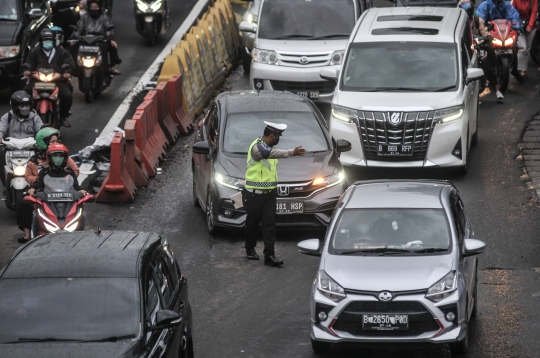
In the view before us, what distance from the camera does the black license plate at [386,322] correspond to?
10.8 m

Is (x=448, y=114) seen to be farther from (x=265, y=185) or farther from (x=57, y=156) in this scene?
(x=57, y=156)

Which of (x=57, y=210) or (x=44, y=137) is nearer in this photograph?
(x=57, y=210)

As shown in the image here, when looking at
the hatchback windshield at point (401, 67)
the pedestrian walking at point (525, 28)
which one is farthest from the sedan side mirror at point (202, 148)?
the pedestrian walking at point (525, 28)

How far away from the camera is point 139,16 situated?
26.8 meters

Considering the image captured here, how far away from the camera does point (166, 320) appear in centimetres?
880

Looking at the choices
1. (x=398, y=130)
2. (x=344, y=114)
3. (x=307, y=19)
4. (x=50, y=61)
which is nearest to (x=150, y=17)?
(x=307, y=19)

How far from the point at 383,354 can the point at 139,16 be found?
54.6ft

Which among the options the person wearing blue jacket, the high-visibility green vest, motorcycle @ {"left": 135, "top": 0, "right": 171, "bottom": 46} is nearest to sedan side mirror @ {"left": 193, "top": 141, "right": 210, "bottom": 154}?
the high-visibility green vest

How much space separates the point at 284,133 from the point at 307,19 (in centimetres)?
665

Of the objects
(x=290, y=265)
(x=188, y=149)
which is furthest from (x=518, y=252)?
(x=188, y=149)

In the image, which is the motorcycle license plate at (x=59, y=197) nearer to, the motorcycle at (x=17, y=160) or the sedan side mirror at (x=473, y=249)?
the motorcycle at (x=17, y=160)

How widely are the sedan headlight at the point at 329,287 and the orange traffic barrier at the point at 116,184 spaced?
6.75m

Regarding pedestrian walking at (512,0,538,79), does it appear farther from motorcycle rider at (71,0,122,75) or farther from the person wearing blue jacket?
motorcycle rider at (71,0,122,75)

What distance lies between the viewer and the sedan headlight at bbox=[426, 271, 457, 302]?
1087cm
